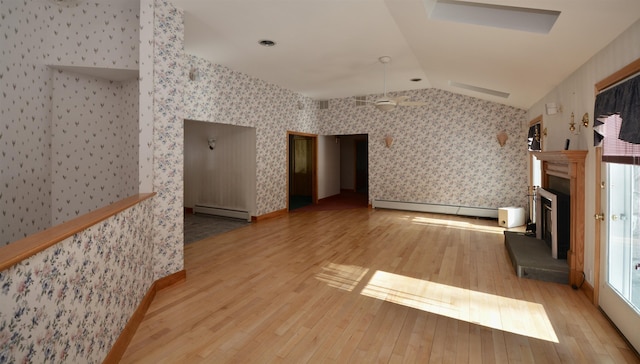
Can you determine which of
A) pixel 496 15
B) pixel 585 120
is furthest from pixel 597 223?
pixel 496 15

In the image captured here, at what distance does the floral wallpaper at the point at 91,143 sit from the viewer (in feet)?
12.2

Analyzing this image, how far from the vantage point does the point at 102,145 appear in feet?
13.1

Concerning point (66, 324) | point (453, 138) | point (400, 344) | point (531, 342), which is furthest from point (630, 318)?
point (453, 138)

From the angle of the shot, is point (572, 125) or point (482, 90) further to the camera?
point (482, 90)

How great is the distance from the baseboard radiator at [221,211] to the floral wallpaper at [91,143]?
2.91 m

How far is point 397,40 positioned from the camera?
4309mm

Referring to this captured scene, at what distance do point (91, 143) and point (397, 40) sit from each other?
4.20 meters

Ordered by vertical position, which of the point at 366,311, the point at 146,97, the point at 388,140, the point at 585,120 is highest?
the point at 388,140

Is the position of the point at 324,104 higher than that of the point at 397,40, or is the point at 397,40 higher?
the point at 324,104

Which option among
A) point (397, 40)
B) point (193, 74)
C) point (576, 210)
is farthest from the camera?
point (193, 74)

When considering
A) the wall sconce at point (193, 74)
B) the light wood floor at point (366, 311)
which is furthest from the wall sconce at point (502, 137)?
the wall sconce at point (193, 74)

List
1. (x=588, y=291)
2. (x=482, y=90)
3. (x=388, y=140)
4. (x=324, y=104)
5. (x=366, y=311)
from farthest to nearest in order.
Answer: (x=324, y=104)
(x=388, y=140)
(x=482, y=90)
(x=588, y=291)
(x=366, y=311)

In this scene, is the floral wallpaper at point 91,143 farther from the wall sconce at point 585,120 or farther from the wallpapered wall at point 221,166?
the wall sconce at point 585,120

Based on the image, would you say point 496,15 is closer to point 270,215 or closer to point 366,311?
point 366,311
